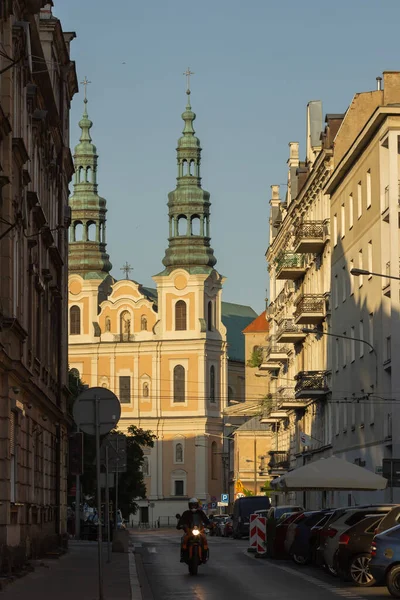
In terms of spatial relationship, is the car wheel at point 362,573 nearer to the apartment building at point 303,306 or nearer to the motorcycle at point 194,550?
the motorcycle at point 194,550

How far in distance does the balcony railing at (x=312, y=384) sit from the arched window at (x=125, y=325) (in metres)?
78.7

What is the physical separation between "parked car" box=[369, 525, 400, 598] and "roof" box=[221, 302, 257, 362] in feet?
485

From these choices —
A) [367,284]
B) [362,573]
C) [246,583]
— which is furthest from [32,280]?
[367,284]

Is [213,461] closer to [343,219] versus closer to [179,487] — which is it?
[179,487]

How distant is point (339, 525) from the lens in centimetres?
2777

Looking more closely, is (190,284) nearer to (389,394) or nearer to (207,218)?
(207,218)

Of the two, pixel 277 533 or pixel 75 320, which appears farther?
pixel 75 320

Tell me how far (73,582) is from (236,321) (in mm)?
159115

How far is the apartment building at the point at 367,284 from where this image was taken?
49.5 metres

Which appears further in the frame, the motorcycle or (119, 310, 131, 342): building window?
(119, 310, 131, 342): building window

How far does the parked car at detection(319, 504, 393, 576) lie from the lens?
89.4ft

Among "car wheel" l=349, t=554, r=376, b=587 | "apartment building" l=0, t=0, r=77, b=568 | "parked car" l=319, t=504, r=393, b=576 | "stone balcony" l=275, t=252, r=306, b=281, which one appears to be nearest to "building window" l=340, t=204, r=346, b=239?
"stone balcony" l=275, t=252, r=306, b=281

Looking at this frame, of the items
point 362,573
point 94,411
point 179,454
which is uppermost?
point 179,454

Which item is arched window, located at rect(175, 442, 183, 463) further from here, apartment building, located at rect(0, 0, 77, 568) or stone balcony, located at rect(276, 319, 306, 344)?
apartment building, located at rect(0, 0, 77, 568)
